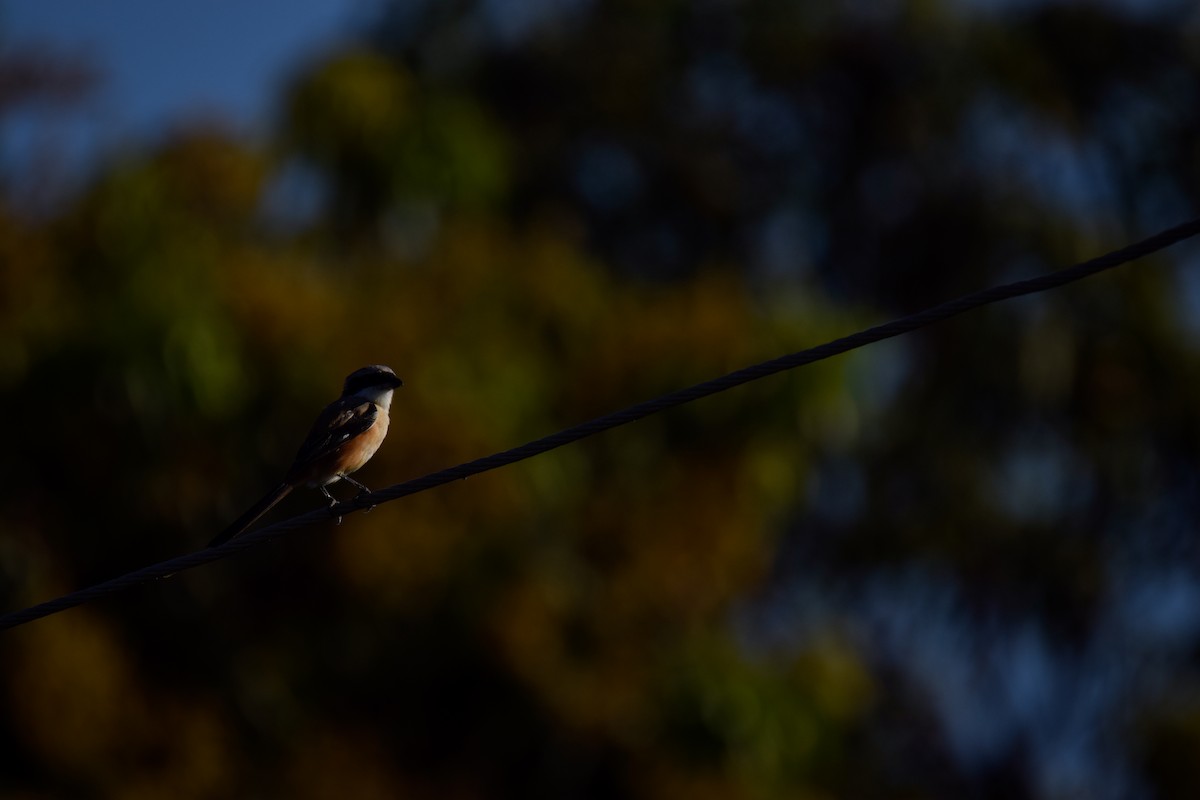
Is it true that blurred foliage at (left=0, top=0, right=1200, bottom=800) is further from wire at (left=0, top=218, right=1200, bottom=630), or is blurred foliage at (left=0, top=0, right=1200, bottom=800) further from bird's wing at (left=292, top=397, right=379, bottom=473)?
wire at (left=0, top=218, right=1200, bottom=630)

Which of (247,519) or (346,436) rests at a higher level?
(346,436)

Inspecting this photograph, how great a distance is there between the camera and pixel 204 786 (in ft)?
45.0

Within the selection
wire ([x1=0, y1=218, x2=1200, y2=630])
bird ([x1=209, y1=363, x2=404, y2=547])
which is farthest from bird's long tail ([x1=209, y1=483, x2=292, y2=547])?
wire ([x1=0, y1=218, x2=1200, y2=630])

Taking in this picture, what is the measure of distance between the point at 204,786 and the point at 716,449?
5.32m

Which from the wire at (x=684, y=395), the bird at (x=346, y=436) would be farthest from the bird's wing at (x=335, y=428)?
the wire at (x=684, y=395)

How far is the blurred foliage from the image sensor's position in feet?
45.6

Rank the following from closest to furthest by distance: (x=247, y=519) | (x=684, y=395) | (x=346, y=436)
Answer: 1. (x=684, y=395)
2. (x=247, y=519)
3. (x=346, y=436)

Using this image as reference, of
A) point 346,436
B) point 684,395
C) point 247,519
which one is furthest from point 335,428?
point 684,395

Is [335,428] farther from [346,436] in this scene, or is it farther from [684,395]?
[684,395]

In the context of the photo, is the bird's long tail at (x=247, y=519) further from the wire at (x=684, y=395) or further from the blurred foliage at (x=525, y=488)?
the blurred foliage at (x=525, y=488)

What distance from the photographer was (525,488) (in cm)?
1445

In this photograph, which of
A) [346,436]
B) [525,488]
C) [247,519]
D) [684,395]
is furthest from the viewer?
[525,488]

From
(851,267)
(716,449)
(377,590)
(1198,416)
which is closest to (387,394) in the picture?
(377,590)

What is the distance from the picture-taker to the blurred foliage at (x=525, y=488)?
13898 mm
